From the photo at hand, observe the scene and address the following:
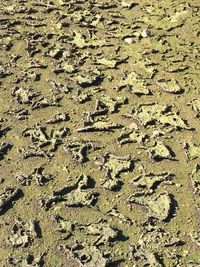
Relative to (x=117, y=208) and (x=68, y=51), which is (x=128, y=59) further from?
(x=117, y=208)

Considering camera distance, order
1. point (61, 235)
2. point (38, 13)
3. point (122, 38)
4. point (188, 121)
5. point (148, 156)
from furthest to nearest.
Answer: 1. point (38, 13)
2. point (122, 38)
3. point (188, 121)
4. point (148, 156)
5. point (61, 235)

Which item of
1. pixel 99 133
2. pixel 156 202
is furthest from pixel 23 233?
pixel 99 133

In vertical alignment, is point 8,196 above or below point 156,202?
above

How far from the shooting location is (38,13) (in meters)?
3.97

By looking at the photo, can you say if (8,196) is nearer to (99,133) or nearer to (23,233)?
(23,233)

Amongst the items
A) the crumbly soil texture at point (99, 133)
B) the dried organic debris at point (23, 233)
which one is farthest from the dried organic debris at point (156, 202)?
the dried organic debris at point (23, 233)

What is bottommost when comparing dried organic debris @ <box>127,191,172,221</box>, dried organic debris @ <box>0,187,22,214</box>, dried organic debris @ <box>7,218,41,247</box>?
dried organic debris @ <box>127,191,172,221</box>

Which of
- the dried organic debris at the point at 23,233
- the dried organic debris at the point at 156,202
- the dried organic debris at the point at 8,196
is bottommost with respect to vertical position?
the dried organic debris at the point at 156,202

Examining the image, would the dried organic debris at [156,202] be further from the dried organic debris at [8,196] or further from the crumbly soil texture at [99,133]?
the dried organic debris at [8,196]

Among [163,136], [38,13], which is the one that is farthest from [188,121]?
[38,13]

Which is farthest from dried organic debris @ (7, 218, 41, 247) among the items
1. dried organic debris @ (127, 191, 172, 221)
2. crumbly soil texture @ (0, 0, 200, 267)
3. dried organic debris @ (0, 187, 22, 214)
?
dried organic debris @ (127, 191, 172, 221)

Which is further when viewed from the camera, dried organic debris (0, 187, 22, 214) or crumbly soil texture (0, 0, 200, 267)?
dried organic debris (0, 187, 22, 214)

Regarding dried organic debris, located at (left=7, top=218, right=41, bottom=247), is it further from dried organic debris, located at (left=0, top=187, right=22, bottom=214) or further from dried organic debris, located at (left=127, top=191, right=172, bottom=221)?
dried organic debris, located at (left=127, top=191, right=172, bottom=221)

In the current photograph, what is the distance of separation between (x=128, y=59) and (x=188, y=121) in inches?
30.0
